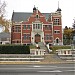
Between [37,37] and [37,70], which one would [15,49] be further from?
[37,37]


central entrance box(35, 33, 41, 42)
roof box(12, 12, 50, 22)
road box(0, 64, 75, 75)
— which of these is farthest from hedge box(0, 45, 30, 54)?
roof box(12, 12, 50, 22)

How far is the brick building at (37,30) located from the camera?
242ft

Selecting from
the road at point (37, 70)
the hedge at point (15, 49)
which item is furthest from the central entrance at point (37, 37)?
the road at point (37, 70)

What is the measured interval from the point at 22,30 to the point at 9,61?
4636cm

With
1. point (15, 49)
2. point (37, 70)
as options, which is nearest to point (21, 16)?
point (15, 49)

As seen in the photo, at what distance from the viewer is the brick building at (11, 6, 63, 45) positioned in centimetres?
7366

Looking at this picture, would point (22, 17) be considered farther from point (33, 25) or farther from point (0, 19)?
point (0, 19)

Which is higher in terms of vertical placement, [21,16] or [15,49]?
[21,16]

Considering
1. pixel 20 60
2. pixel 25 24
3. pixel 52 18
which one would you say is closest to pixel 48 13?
pixel 52 18

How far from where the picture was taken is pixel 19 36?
7394 centimetres

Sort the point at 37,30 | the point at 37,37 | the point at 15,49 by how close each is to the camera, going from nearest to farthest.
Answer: the point at 15,49 → the point at 37,30 → the point at 37,37

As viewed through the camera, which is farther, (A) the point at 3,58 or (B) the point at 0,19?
(B) the point at 0,19

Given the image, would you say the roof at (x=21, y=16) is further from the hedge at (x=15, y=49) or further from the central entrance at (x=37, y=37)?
the hedge at (x=15, y=49)

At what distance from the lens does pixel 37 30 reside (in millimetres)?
74125
